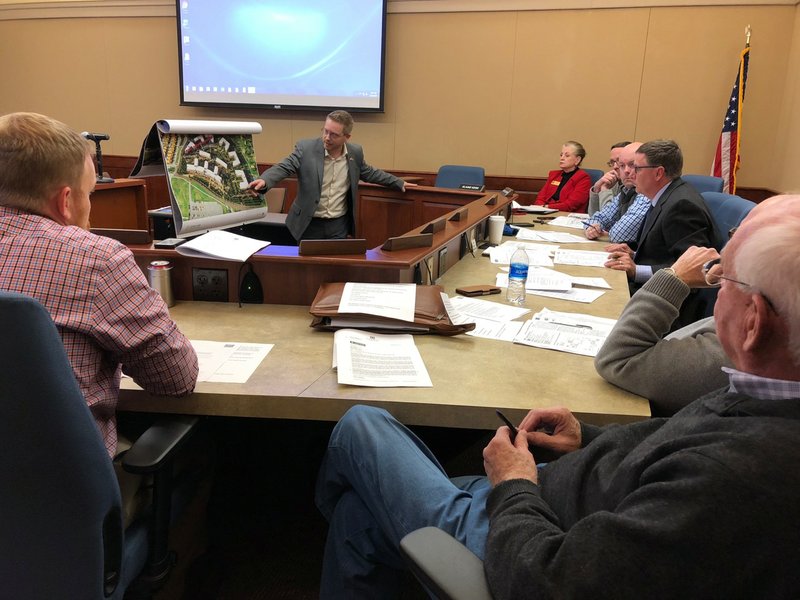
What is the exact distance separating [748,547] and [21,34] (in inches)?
351

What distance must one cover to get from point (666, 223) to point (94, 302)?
2.44 metres

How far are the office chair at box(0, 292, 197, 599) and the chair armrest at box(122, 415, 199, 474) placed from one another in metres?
0.10

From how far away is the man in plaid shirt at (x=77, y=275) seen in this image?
107 cm

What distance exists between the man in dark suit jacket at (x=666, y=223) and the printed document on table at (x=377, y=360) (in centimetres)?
144

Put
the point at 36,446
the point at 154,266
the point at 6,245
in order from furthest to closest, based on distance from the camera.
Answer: the point at 154,266 < the point at 6,245 < the point at 36,446

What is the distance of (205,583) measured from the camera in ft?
5.35

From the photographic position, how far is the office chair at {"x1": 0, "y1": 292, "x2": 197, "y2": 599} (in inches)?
31.8

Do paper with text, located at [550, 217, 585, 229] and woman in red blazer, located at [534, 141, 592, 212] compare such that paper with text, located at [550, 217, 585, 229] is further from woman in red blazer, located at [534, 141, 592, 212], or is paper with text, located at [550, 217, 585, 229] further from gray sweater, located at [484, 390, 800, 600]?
gray sweater, located at [484, 390, 800, 600]

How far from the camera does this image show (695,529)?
67 cm

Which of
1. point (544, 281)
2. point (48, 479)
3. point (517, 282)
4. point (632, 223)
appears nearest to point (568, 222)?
point (632, 223)

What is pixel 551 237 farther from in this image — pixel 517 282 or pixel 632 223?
pixel 517 282

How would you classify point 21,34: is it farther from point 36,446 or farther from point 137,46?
point 36,446

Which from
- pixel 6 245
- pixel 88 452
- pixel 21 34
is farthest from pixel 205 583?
pixel 21 34

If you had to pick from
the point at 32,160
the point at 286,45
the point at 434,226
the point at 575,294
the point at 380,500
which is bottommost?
the point at 380,500
